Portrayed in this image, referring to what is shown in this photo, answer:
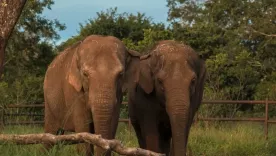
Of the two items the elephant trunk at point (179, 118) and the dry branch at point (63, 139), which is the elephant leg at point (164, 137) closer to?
the elephant trunk at point (179, 118)

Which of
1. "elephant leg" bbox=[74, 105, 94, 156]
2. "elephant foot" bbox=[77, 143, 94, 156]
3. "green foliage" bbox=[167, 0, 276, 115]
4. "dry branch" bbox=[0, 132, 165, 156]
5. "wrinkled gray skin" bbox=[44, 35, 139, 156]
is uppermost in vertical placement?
"green foliage" bbox=[167, 0, 276, 115]

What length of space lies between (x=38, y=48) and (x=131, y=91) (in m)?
21.5

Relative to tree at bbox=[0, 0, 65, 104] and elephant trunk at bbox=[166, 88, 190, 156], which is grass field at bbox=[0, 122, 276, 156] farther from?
tree at bbox=[0, 0, 65, 104]

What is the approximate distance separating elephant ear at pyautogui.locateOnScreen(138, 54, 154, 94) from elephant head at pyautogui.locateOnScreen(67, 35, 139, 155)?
0.63 m

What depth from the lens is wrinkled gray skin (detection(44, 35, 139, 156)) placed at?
632 centimetres

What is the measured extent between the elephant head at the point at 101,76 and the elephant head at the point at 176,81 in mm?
572

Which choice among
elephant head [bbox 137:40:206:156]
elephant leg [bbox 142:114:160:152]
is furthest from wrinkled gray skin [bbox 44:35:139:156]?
elephant leg [bbox 142:114:160:152]

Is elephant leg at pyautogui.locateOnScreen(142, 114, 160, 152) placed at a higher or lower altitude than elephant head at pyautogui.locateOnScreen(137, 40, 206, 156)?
lower

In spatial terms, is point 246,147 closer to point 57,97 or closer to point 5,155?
point 57,97

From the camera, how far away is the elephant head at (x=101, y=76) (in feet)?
20.6

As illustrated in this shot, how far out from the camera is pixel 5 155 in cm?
528

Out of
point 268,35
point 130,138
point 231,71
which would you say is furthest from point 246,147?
point 268,35

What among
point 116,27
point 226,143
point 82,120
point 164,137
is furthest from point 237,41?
point 82,120

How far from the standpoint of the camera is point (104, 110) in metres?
6.28
